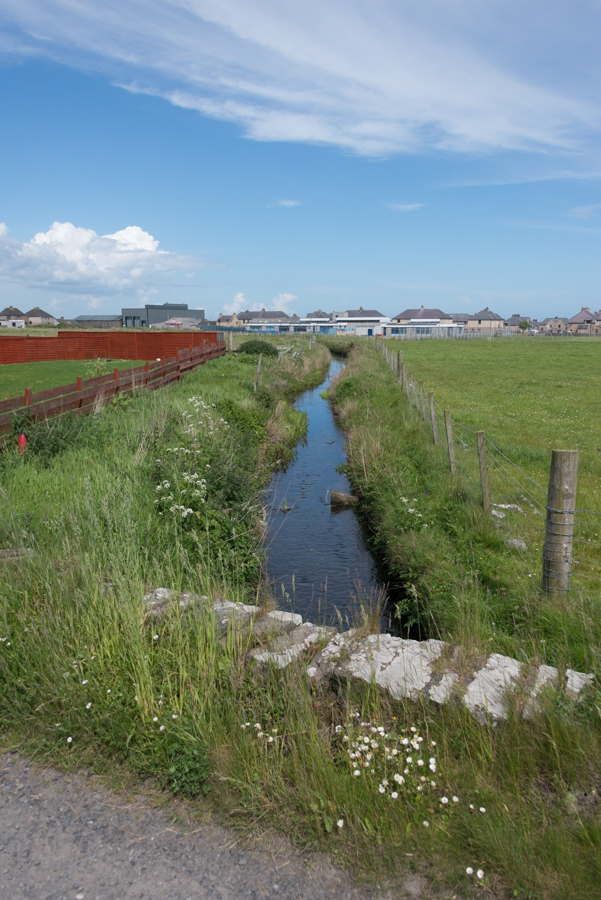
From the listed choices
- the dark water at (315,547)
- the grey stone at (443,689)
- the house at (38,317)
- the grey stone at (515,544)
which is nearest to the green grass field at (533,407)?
the grey stone at (515,544)

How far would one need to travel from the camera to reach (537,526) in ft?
25.2

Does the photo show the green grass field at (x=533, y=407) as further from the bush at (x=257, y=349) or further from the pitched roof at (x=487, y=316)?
the pitched roof at (x=487, y=316)

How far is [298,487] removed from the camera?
514 inches

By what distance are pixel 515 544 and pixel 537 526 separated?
2.19 ft

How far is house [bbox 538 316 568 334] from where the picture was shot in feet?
552

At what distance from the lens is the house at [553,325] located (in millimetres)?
168125

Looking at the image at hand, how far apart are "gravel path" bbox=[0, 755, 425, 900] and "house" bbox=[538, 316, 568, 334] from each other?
17821 centimetres

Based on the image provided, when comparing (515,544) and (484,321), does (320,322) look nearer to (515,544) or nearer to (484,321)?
(484,321)

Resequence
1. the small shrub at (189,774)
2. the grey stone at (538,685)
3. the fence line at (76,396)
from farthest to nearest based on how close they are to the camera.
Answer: the fence line at (76,396) < the grey stone at (538,685) < the small shrub at (189,774)

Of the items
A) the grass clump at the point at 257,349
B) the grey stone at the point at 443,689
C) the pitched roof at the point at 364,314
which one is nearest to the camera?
the grey stone at the point at 443,689

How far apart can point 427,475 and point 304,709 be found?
22.7ft

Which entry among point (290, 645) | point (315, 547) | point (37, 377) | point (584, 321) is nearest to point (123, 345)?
point (37, 377)

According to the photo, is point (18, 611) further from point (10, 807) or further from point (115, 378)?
point (115, 378)

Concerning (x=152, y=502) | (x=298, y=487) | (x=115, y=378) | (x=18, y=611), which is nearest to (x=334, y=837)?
(x=18, y=611)
